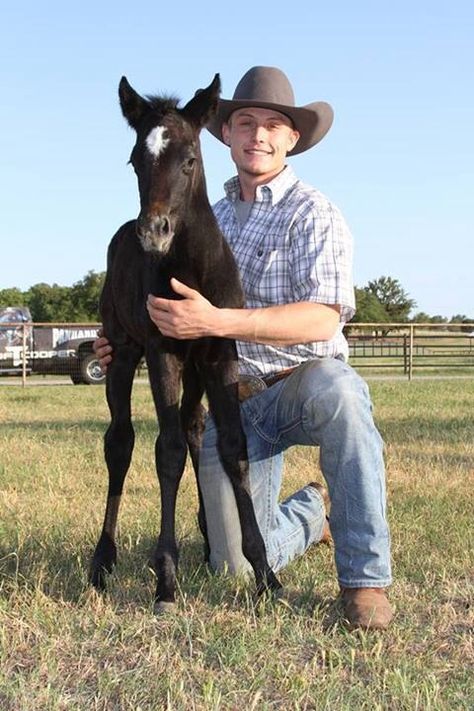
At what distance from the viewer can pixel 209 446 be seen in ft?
12.6

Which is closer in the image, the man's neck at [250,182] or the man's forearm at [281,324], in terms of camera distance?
the man's forearm at [281,324]

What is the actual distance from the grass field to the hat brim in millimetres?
2059

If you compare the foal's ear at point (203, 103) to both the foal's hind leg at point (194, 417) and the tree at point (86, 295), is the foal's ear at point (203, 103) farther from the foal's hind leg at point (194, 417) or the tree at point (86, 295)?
the tree at point (86, 295)

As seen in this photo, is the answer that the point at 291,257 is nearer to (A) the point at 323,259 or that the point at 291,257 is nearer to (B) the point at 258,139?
(A) the point at 323,259

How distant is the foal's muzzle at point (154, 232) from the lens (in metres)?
2.88

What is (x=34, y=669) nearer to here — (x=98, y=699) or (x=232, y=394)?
(x=98, y=699)

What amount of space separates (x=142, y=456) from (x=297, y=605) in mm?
4030

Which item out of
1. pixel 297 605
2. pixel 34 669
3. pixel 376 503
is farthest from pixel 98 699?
pixel 376 503

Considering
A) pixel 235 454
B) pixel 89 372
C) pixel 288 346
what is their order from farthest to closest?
pixel 89 372 → pixel 288 346 → pixel 235 454

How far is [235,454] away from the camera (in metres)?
3.55

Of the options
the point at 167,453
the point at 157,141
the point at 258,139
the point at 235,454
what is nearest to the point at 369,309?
the point at 258,139

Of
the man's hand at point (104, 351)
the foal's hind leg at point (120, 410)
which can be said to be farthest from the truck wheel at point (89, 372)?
the foal's hind leg at point (120, 410)

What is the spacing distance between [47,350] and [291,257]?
64.3ft

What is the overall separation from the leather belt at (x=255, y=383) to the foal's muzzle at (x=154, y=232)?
3.82 feet
